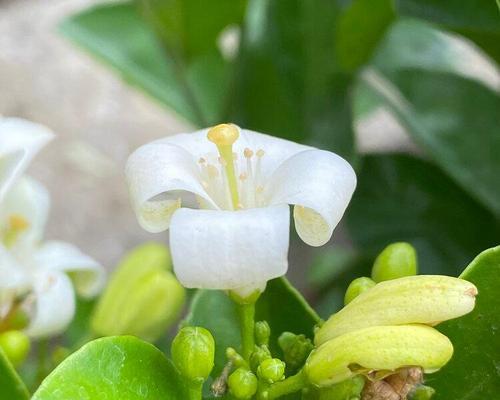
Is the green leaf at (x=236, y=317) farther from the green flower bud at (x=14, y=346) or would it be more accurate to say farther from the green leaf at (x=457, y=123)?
the green leaf at (x=457, y=123)

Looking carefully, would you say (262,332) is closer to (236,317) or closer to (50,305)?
(236,317)

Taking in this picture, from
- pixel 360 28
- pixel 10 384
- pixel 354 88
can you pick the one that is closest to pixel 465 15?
pixel 360 28

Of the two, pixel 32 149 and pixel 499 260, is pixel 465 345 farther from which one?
pixel 32 149

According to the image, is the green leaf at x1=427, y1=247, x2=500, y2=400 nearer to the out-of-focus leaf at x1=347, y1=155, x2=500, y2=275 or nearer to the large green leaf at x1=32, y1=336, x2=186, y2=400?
the large green leaf at x1=32, y1=336, x2=186, y2=400

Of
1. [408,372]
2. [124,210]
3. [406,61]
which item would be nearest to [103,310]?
[408,372]

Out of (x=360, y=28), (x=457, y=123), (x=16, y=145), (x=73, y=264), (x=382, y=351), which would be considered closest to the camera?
(x=382, y=351)

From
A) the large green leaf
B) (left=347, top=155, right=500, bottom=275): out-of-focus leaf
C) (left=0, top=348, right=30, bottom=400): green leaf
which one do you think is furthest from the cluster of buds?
(left=347, top=155, right=500, bottom=275): out-of-focus leaf
